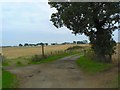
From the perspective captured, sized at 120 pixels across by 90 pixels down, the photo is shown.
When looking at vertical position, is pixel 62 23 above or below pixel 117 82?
above

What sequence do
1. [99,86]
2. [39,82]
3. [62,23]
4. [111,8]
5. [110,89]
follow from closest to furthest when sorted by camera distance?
1. [110,89]
2. [99,86]
3. [39,82]
4. [111,8]
5. [62,23]

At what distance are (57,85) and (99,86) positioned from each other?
7.75 feet

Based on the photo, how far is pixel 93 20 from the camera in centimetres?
3234

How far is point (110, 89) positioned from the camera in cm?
1559

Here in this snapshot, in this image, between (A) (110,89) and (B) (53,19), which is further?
(B) (53,19)

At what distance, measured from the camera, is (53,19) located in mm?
37219

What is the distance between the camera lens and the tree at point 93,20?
31.4 m

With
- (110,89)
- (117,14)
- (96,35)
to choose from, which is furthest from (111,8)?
(110,89)

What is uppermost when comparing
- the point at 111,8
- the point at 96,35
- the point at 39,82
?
the point at 111,8

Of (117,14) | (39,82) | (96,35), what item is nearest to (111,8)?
(117,14)

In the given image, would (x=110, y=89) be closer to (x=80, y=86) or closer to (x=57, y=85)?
(x=80, y=86)

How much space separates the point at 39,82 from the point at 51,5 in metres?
19.3

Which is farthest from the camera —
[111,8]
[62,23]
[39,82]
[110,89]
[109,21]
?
[62,23]

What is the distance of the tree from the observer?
1238 inches
